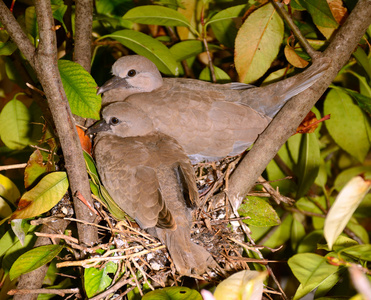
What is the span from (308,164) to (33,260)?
1.15 metres

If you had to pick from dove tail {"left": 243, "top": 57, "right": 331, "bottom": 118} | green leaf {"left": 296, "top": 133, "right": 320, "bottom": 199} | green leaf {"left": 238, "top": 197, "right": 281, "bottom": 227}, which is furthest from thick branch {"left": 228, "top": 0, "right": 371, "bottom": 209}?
green leaf {"left": 296, "top": 133, "right": 320, "bottom": 199}

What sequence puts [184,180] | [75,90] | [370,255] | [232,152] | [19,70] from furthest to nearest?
[19,70] < [232,152] < [184,180] < [75,90] < [370,255]

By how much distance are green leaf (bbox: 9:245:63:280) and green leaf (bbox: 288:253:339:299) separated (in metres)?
0.73

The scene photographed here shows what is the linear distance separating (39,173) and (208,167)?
72cm

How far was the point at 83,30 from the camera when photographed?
136 centimetres

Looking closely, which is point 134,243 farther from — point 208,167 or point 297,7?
point 297,7

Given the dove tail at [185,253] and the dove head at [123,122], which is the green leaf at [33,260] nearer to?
the dove tail at [185,253]

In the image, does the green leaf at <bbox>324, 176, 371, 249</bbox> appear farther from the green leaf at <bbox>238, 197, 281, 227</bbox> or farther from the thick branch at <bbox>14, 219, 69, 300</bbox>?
the thick branch at <bbox>14, 219, 69, 300</bbox>

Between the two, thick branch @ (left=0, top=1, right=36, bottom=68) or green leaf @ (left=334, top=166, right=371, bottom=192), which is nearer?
thick branch @ (left=0, top=1, right=36, bottom=68)

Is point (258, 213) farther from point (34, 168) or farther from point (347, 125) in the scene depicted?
point (34, 168)

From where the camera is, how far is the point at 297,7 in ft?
4.44

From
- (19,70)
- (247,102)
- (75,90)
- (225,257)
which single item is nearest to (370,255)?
(225,257)

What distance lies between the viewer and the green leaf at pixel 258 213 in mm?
1387

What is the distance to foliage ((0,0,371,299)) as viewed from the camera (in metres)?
1.11
